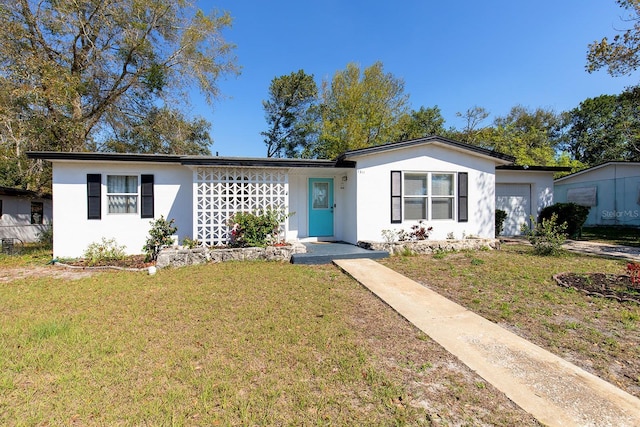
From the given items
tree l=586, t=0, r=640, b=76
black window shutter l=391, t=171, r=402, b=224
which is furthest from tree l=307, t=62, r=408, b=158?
black window shutter l=391, t=171, r=402, b=224

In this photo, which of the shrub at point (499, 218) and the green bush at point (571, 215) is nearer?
the green bush at point (571, 215)

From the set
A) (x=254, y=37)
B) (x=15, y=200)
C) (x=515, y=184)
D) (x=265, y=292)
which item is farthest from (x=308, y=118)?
(x=265, y=292)

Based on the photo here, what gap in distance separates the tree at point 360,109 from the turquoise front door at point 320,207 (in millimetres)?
13469

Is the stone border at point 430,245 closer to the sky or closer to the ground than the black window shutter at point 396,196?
closer to the ground

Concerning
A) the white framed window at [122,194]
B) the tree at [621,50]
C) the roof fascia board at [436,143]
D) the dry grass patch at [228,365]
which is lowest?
the dry grass patch at [228,365]

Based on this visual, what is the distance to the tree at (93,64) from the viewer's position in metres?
10.9

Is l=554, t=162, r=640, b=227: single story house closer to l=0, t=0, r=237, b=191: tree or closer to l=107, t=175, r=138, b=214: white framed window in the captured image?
l=0, t=0, r=237, b=191: tree

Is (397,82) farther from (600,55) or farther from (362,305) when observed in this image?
(362,305)

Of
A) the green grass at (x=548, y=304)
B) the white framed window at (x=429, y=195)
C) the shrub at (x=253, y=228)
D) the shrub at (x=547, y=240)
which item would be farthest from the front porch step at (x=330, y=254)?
the shrub at (x=547, y=240)

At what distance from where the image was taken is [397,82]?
2414 centimetres

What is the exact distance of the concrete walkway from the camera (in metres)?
2.23

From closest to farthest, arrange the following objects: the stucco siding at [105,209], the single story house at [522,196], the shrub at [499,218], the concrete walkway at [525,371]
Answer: the concrete walkway at [525,371]
the stucco siding at [105,209]
the shrub at [499,218]
the single story house at [522,196]

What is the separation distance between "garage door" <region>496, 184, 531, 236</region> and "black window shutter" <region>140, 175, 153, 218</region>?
507 inches

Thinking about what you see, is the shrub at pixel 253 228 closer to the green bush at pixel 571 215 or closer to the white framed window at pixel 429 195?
the white framed window at pixel 429 195
